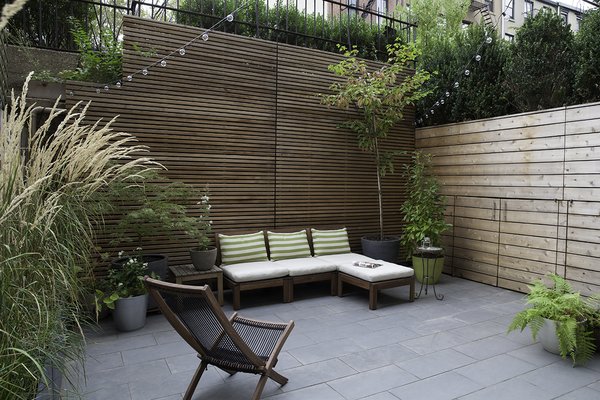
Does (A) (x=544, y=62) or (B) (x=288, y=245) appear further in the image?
(B) (x=288, y=245)

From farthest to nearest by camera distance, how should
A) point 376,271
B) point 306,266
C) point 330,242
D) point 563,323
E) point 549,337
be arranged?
point 330,242
point 306,266
point 376,271
point 549,337
point 563,323

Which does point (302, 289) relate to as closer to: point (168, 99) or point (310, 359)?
point (310, 359)

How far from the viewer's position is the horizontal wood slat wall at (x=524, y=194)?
4602 millimetres

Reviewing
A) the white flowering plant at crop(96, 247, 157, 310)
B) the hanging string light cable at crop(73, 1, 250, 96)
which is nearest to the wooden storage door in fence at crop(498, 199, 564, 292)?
the hanging string light cable at crop(73, 1, 250, 96)

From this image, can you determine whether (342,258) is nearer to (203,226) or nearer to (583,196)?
(203,226)

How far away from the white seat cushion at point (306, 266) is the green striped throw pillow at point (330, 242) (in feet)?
1.27

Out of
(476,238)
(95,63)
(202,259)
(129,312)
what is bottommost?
(129,312)

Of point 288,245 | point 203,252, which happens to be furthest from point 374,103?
point 203,252

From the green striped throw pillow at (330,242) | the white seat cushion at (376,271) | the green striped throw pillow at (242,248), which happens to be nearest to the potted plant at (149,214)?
the green striped throw pillow at (242,248)

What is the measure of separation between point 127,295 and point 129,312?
0.57 ft

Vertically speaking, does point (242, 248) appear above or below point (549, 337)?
above

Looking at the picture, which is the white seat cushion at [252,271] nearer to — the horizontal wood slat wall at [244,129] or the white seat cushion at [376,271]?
the horizontal wood slat wall at [244,129]

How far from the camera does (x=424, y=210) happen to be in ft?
19.5

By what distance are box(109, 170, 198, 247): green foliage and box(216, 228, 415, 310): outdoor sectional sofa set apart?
73 cm
